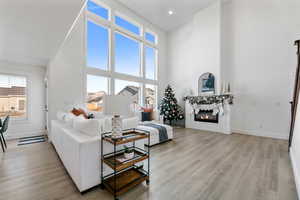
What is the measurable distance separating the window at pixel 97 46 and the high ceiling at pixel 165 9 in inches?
65.9

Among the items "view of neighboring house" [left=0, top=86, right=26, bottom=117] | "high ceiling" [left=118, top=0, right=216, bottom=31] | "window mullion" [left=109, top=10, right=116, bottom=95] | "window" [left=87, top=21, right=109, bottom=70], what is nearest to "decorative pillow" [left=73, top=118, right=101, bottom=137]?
"window" [left=87, top=21, right=109, bottom=70]

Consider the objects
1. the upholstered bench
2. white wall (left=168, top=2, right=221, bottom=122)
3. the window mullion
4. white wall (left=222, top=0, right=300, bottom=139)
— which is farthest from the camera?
white wall (left=168, top=2, right=221, bottom=122)

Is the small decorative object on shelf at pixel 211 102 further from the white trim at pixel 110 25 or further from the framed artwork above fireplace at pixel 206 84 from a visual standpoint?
the white trim at pixel 110 25

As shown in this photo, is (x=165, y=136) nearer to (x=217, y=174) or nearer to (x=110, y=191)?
(x=217, y=174)

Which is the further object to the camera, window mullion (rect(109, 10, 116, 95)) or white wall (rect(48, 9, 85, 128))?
window mullion (rect(109, 10, 116, 95))

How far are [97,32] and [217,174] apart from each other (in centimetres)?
563

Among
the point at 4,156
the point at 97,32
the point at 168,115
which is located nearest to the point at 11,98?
the point at 4,156

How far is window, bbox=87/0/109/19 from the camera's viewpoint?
4.71 meters

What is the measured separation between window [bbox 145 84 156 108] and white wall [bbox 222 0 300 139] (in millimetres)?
3521

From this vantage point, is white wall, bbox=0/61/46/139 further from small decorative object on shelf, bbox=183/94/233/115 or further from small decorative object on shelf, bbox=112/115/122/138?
small decorative object on shelf, bbox=183/94/233/115

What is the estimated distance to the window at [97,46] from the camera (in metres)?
4.77

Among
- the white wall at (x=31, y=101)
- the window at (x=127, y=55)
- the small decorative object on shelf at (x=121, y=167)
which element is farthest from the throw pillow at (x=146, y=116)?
the white wall at (x=31, y=101)

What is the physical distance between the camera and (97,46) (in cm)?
501

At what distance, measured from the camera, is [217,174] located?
224 cm
